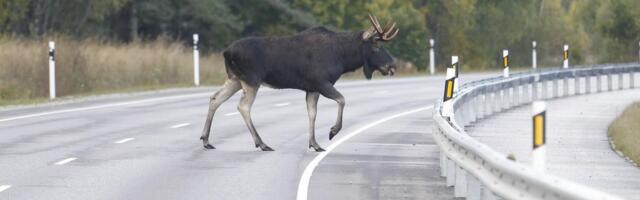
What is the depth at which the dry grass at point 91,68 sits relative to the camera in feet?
123

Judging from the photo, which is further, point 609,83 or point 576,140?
point 609,83

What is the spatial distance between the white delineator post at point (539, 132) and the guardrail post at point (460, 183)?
4.17 metres

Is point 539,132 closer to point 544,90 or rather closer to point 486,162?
point 486,162

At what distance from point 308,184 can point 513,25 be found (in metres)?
71.9

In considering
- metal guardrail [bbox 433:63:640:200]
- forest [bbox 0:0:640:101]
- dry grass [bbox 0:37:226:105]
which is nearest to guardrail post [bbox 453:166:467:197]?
metal guardrail [bbox 433:63:640:200]

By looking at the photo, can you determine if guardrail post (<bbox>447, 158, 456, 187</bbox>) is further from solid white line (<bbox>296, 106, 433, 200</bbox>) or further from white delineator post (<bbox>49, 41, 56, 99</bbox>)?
white delineator post (<bbox>49, 41, 56, 99</bbox>)

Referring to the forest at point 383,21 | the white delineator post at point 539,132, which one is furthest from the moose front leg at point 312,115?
the forest at point 383,21

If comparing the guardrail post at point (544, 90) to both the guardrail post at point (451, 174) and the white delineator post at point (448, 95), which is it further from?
the guardrail post at point (451, 174)

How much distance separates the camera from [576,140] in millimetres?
24562

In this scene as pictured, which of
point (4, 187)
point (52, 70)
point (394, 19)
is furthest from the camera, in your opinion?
point (394, 19)

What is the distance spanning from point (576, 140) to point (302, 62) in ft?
18.1

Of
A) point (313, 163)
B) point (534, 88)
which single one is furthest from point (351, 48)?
point (534, 88)

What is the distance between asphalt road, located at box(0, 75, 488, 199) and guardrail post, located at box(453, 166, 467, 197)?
0.30 m

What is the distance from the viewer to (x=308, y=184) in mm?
15750
